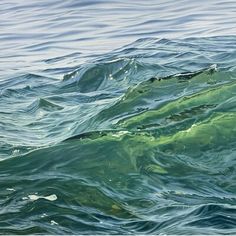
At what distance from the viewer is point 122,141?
15.3 ft

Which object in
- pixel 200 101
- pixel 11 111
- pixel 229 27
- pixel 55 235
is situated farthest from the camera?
pixel 229 27

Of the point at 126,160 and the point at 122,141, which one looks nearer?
the point at 126,160

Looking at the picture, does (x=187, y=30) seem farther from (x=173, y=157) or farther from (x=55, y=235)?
(x=55, y=235)

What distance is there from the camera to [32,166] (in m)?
4.35

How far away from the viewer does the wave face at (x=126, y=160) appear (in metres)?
3.68

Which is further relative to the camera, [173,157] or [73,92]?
[73,92]

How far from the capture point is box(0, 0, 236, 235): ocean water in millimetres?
3723

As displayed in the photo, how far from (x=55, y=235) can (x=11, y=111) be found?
3078mm

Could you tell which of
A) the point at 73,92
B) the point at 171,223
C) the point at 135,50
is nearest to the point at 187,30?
the point at 135,50

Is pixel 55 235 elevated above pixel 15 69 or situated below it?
above

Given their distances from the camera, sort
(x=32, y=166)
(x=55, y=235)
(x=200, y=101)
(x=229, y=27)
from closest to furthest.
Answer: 1. (x=55, y=235)
2. (x=32, y=166)
3. (x=200, y=101)
4. (x=229, y=27)

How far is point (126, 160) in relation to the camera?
443cm

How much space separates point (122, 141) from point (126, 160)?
0.86 feet

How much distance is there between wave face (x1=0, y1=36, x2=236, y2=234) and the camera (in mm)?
3680
